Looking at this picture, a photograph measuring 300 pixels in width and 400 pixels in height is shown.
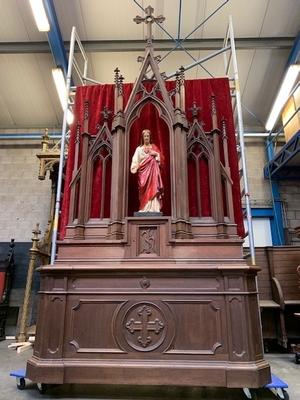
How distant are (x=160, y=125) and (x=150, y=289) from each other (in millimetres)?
2359

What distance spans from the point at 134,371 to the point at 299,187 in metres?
7.19

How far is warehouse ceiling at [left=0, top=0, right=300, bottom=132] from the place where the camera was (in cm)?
608

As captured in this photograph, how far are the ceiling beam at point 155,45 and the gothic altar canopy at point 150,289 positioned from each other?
13.2 feet

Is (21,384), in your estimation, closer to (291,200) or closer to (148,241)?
(148,241)

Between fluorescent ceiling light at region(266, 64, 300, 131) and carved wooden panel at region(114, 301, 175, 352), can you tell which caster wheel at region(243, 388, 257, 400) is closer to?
carved wooden panel at region(114, 301, 175, 352)

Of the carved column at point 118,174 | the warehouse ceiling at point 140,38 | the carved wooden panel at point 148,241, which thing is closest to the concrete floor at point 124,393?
the carved wooden panel at point 148,241

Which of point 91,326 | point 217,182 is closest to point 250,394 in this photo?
point 91,326

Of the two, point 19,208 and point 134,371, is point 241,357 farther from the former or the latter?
point 19,208

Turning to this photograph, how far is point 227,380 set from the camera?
2.31 m

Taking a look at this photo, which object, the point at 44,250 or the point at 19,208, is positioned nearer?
the point at 44,250

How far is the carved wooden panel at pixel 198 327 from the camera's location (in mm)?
2453

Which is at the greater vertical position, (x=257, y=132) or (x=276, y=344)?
(x=257, y=132)

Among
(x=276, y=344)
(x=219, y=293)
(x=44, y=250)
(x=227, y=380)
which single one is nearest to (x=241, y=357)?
(x=227, y=380)

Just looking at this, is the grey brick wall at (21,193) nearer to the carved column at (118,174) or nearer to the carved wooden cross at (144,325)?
the carved column at (118,174)
